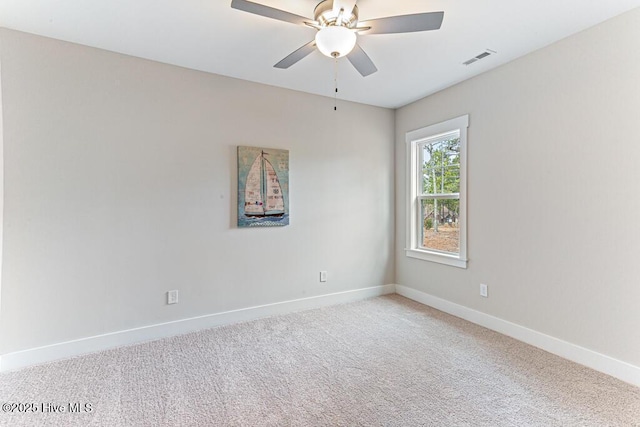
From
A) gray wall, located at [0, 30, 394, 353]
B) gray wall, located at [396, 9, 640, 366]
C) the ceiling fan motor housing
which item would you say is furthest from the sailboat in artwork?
gray wall, located at [396, 9, 640, 366]

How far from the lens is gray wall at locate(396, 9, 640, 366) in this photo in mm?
2197

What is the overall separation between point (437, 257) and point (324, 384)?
2148 millimetres

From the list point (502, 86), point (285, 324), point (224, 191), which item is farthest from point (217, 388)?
point (502, 86)

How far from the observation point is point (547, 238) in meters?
2.64

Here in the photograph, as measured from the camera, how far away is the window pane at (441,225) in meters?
3.58

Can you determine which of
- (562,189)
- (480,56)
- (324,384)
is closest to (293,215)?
(324,384)

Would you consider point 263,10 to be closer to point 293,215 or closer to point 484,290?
point 293,215

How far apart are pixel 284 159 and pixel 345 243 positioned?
4.33 ft

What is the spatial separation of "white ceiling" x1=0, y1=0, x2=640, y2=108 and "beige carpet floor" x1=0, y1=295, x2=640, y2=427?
255cm

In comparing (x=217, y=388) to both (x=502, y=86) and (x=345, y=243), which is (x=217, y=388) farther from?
(x=502, y=86)

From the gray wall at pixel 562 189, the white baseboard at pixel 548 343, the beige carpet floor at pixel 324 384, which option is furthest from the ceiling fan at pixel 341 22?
the white baseboard at pixel 548 343

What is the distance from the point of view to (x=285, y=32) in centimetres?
241

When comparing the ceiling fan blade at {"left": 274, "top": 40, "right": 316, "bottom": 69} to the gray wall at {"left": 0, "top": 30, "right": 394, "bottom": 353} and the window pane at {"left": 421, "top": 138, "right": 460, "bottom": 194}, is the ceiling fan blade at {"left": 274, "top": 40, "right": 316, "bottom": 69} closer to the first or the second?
the gray wall at {"left": 0, "top": 30, "right": 394, "bottom": 353}

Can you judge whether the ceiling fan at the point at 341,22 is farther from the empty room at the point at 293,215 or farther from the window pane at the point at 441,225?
the window pane at the point at 441,225
